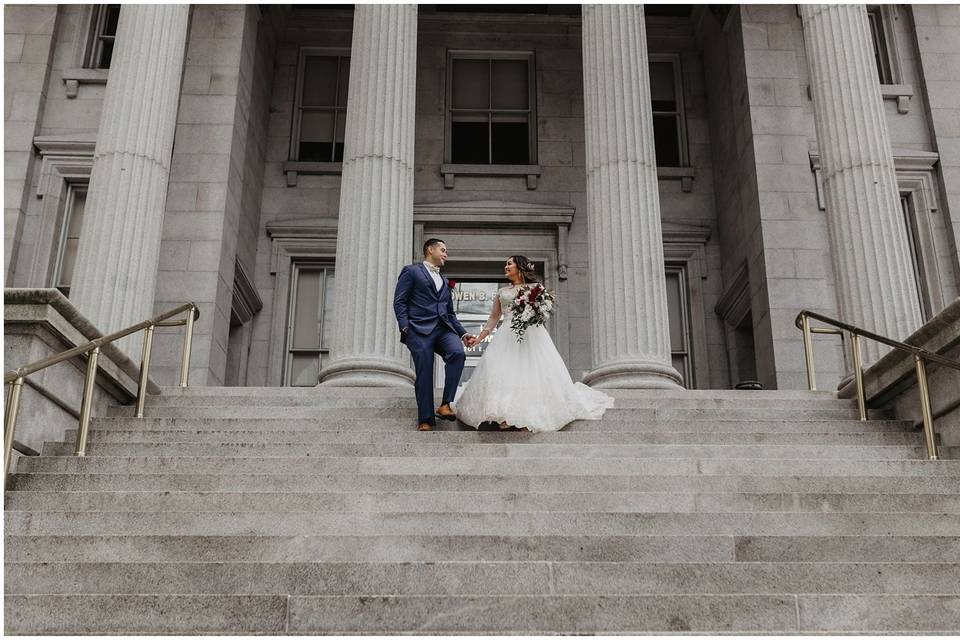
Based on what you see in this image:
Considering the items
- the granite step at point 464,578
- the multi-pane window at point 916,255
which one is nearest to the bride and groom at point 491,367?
the granite step at point 464,578

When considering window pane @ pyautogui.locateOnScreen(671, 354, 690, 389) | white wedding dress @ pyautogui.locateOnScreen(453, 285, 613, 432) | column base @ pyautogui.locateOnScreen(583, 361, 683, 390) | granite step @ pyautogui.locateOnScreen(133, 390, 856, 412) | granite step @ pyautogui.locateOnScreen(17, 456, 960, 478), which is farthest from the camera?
window pane @ pyautogui.locateOnScreen(671, 354, 690, 389)

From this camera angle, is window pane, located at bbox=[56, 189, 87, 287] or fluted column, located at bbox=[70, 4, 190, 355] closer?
fluted column, located at bbox=[70, 4, 190, 355]

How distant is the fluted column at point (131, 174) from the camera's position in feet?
42.9

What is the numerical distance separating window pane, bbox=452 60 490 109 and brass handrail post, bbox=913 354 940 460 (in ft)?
42.1

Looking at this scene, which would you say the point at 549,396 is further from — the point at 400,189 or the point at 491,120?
the point at 491,120

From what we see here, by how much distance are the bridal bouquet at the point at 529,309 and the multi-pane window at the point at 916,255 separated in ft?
31.6

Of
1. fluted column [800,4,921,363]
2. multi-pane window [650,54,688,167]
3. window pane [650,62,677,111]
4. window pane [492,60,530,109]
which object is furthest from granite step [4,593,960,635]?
window pane [650,62,677,111]

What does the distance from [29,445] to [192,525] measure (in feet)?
8.61

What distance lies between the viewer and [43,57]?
18359 mm

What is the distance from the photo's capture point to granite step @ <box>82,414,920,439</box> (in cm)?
1020

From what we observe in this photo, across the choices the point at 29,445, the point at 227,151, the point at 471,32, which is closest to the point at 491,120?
the point at 471,32

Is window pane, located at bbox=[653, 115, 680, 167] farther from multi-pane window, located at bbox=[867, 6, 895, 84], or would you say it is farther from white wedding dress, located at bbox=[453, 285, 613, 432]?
white wedding dress, located at bbox=[453, 285, 613, 432]

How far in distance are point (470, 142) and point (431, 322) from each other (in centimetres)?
1069

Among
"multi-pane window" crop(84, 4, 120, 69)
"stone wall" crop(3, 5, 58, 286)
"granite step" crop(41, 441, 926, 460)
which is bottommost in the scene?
"granite step" crop(41, 441, 926, 460)
